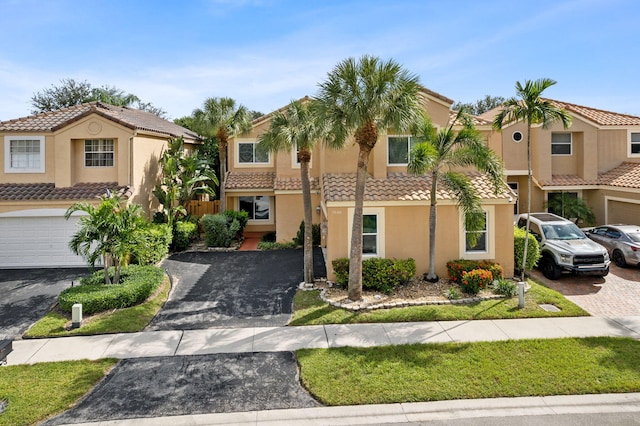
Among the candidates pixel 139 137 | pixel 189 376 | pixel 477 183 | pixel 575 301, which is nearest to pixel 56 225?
pixel 139 137

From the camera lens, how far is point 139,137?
18422mm

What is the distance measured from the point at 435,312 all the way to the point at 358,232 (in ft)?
10.6

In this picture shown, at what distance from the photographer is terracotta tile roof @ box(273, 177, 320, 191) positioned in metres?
19.6

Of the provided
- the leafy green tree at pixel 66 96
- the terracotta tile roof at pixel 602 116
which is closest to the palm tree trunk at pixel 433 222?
the terracotta tile roof at pixel 602 116

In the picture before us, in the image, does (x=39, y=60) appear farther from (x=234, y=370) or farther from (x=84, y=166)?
(x=234, y=370)

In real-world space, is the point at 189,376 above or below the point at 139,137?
below

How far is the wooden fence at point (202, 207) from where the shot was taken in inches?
896

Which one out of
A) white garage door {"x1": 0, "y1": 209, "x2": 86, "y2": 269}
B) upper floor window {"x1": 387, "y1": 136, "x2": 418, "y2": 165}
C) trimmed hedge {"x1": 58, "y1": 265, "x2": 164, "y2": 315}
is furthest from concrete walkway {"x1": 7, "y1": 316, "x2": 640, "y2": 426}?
upper floor window {"x1": 387, "y1": 136, "x2": 418, "y2": 165}

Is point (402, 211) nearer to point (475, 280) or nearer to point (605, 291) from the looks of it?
point (475, 280)

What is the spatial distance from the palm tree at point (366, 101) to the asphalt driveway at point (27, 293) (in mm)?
9902

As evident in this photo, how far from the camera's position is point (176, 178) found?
72.6 ft

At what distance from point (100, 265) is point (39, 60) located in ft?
38.0

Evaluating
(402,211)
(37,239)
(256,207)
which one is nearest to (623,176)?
(402,211)

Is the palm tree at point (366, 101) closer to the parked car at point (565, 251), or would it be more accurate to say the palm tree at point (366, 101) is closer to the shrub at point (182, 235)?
the parked car at point (565, 251)
